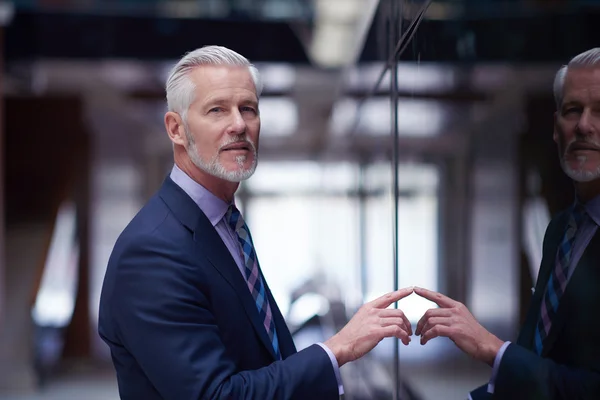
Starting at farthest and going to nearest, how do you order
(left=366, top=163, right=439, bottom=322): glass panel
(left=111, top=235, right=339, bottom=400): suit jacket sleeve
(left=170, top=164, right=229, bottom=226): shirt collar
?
1. (left=366, top=163, right=439, bottom=322): glass panel
2. (left=170, top=164, right=229, bottom=226): shirt collar
3. (left=111, top=235, right=339, bottom=400): suit jacket sleeve

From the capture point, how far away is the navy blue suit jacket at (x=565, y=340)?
875 millimetres

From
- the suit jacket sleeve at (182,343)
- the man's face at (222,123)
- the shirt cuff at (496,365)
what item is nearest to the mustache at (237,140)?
the man's face at (222,123)

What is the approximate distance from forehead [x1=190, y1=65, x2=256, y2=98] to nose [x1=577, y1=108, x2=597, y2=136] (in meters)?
0.84

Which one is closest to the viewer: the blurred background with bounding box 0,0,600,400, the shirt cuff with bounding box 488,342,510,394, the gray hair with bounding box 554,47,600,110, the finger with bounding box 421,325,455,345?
the gray hair with bounding box 554,47,600,110

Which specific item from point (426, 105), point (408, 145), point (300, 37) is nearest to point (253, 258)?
point (426, 105)

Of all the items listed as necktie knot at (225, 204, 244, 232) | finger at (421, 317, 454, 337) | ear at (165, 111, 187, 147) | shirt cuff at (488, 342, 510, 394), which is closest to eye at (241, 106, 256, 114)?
ear at (165, 111, 187, 147)

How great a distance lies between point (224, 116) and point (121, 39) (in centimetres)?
722

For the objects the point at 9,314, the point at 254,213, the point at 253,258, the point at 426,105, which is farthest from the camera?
the point at 254,213

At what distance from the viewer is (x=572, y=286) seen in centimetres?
94

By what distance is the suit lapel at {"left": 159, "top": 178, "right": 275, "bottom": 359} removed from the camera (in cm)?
156

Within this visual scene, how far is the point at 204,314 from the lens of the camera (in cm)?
149

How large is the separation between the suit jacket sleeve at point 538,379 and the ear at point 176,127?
828 mm

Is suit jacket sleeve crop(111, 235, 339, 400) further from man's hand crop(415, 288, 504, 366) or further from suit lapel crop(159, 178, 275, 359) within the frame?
man's hand crop(415, 288, 504, 366)

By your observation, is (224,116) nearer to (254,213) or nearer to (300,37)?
(300,37)
